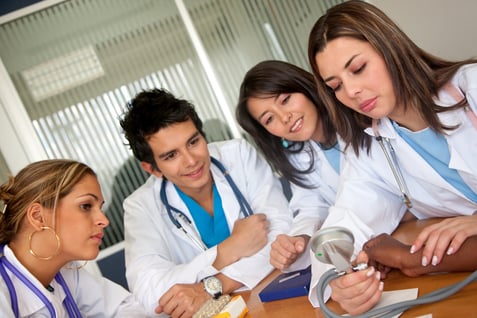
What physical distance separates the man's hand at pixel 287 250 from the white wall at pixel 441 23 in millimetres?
2112

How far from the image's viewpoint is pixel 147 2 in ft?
11.6

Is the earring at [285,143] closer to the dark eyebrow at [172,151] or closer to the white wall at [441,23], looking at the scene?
the dark eyebrow at [172,151]

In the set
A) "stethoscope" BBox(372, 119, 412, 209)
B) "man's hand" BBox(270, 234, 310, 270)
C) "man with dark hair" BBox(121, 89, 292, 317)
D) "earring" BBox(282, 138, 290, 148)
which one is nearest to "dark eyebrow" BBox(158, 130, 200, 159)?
"man with dark hair" BBox(121, 89, 292, 317)

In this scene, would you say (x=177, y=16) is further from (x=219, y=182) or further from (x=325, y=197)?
(x=325, y=197)

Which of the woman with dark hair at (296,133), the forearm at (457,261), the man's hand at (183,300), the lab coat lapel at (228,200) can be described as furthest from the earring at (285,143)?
the forearm at (457,261)

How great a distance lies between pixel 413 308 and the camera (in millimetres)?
1109

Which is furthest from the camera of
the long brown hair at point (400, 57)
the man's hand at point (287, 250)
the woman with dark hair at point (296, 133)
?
the woman with dark hair at point (296, 133)

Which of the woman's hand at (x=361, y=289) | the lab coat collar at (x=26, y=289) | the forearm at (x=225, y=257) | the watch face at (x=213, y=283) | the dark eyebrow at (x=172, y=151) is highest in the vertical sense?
the dark eyebrow at (x=172, y=151)

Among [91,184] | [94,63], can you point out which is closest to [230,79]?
[94,63]

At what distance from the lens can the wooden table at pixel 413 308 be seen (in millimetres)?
1019

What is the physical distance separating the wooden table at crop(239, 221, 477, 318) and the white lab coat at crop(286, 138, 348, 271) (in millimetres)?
303

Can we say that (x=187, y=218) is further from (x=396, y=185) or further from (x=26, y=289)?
(x=396, y=185)

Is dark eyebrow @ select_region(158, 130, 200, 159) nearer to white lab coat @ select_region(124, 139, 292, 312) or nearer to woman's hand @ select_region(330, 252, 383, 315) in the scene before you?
white lab coat @ select_region(124, 139, 292, 312)

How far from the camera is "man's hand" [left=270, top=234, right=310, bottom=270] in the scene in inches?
69.1
